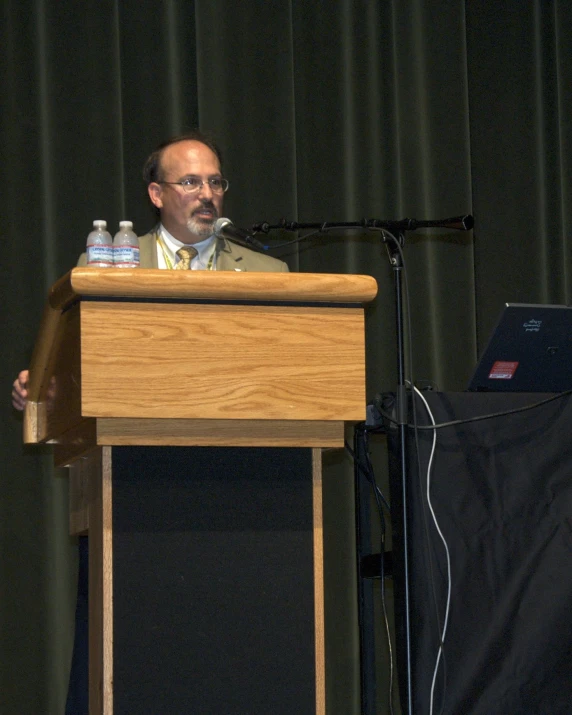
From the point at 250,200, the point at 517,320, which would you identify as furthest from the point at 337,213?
the point at 517,320

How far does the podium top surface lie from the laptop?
2.01 feet

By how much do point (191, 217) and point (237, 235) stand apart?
95cm

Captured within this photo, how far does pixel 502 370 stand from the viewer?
A: 92.4 inches

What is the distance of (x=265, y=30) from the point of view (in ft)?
12.6

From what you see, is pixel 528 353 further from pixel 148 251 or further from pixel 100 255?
pixel 148 251

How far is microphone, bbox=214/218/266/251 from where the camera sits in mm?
1974

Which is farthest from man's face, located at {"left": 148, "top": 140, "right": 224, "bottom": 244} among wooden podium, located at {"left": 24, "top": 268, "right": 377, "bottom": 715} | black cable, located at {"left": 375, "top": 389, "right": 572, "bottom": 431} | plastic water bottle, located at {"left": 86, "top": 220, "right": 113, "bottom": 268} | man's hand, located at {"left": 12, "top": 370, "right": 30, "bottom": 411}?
wooden podium, located at {"left": 24, "top": 268, "right": 377, "bottom": 715}

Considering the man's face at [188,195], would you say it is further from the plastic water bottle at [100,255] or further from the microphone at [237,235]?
the plastic water bottle at [100,255]

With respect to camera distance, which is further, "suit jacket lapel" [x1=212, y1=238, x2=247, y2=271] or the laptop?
"suit jacket lapel" [x1=212, y1=238, x2=247, y2=271]

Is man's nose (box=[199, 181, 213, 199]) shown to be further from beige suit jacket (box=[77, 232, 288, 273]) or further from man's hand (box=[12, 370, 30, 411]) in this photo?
man's hand (box=[12, 370, 30, 411])

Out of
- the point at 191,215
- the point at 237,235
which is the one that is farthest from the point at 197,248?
the point at 237,235

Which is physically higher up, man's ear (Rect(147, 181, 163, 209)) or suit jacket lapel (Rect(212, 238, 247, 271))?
man's ear (Rect(147, 181, 163, 209))

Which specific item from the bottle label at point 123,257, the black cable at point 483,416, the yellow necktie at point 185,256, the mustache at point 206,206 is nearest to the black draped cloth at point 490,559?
the black cable at point 483,416

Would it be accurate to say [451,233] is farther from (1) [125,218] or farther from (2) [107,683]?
(2) [107,683]
